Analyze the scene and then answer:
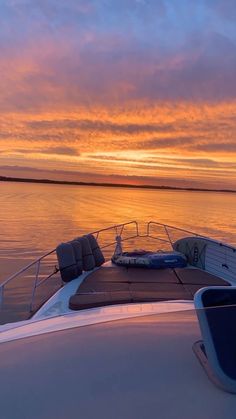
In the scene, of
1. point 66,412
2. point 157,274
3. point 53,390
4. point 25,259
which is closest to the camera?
point 66,412

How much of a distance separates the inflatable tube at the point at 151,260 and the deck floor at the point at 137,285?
0.58 feet

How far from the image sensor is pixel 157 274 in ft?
28.1

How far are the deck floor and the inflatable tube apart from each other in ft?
0.58

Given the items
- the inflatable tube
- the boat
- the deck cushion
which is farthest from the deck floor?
the boat

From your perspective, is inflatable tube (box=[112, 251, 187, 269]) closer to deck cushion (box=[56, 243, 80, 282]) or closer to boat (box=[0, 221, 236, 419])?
deck cushion (box=[56, 243, 80, 282])

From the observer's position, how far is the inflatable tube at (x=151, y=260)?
30.1 feet

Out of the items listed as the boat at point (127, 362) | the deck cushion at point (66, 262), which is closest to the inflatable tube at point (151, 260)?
the deck cushion at point (66, 262)

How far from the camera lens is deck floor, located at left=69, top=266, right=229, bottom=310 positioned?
5.93 meters

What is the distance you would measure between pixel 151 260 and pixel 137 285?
6.06 feet

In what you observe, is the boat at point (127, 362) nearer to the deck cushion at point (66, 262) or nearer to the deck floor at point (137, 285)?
the deck floor at point (137, 285)

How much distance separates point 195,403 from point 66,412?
1.76 feet

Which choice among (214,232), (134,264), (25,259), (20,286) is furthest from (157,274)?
(214,232)

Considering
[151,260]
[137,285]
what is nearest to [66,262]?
[137,285]

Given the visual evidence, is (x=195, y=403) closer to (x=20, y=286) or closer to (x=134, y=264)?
(x=134, y=264)
